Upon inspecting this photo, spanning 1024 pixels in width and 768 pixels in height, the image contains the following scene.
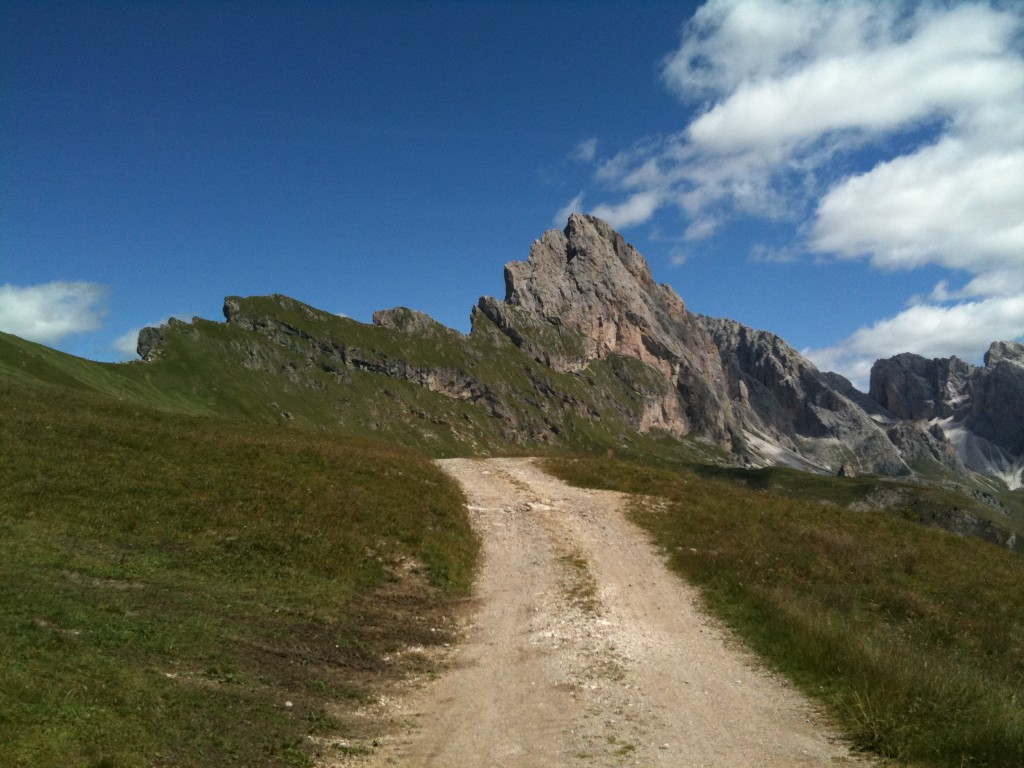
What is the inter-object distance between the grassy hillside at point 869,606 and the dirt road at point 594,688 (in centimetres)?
113

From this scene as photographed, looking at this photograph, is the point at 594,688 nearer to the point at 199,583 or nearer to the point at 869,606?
the point at 199,583

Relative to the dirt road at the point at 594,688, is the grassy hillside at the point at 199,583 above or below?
above

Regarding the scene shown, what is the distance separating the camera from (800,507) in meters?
39.6

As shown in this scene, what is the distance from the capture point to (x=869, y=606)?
23.8m

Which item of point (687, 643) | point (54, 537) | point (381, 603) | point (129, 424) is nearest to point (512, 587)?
point (381, 603)

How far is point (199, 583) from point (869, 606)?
2185 cm

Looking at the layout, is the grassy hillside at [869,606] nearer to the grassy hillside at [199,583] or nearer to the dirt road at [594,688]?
the dirt road at [594,688]

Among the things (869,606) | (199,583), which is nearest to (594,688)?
(199,583)

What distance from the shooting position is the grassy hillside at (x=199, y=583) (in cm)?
1130

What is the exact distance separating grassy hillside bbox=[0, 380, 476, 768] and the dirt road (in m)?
1.65

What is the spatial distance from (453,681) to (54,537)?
13.4 meters

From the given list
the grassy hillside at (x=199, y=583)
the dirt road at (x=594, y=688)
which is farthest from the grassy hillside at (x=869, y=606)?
the grassy hillside at (x=199, y=583)

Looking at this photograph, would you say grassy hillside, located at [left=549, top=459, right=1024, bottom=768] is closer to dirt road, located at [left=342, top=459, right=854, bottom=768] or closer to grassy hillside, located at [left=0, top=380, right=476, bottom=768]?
→ dirt road, located at [left=342, top=459, right=854, bottom=768]

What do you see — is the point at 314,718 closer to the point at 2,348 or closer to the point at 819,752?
the point at 819,752
